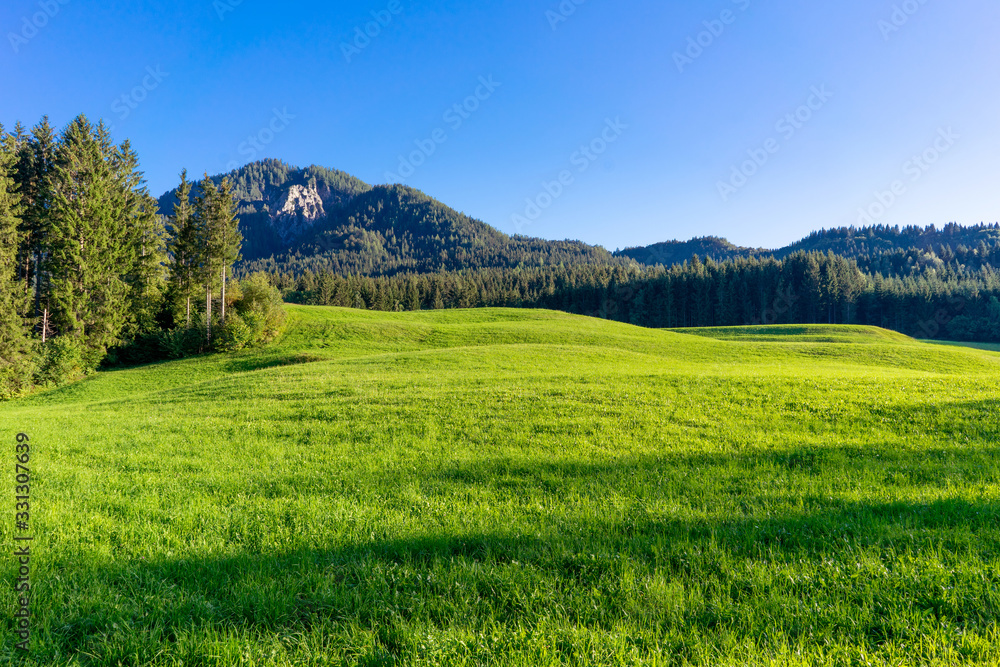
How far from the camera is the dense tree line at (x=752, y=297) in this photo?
120875mm

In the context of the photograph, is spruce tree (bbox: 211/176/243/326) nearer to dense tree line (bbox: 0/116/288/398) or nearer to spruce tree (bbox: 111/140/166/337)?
dense tree line (bbox: 0/116/288/398)

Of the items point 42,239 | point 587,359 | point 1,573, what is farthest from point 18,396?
point 587,359

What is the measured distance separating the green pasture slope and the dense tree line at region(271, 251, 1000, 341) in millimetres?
125927

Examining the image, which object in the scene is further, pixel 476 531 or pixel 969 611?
pixel 476 531

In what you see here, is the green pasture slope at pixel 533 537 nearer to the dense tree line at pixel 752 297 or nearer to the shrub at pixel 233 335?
the shrub at pixel 233 335

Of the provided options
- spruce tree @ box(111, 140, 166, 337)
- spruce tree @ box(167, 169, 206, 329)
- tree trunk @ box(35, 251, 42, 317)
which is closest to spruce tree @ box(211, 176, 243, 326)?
spruce tree @ box(167, 169, 206, 329)

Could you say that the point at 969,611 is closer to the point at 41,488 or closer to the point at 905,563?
the point at 905,563

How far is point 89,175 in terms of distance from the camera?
4116 centimetres

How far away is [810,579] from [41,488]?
1248 cm

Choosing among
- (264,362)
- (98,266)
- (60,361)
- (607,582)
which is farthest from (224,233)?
(607,582)

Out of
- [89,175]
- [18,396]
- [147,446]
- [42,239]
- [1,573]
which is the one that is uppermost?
[89,175]

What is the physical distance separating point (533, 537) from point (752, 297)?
150647 mm

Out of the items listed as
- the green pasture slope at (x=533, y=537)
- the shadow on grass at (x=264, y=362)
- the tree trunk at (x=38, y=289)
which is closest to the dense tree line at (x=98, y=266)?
the tree trunk at (x=38, y=289)

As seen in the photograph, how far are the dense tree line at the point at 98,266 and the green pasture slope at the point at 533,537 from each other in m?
33.7
